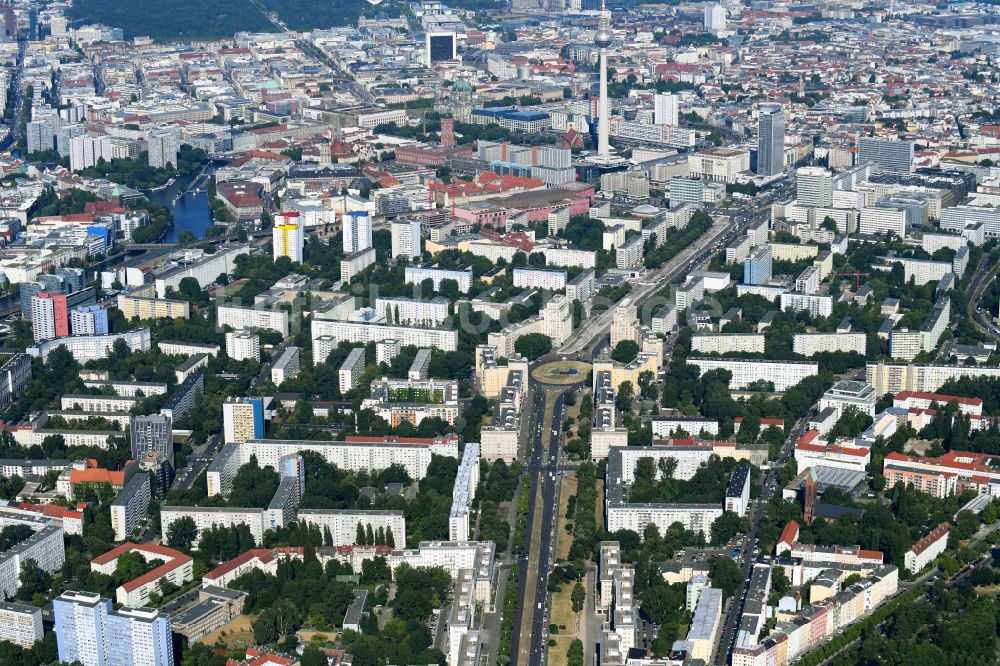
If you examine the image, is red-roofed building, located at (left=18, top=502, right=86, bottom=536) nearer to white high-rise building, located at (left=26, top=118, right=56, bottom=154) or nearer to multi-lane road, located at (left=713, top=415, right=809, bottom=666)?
multi-lane road, located at (left=713, top=415, right=809, bottom=666)

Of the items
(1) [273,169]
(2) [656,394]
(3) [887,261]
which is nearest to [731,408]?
(2) [656,394]

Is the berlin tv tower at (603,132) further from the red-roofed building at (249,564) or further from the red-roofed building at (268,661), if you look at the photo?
the red-roofed building at (268,661)

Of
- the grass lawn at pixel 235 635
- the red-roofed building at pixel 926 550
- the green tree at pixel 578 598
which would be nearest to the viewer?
the grass lawn at pixel 235 635

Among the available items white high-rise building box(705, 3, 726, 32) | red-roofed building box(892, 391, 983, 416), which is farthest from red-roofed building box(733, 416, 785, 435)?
white high-rise building box(705, 3, 726, 32)

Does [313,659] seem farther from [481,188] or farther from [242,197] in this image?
[481,188]

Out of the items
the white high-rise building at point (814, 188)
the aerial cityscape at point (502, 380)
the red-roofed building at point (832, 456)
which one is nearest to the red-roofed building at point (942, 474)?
the aerial cityscape at point (502, 380)

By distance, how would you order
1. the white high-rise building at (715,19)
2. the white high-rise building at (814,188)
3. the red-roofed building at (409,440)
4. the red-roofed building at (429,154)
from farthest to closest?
the white high-rise building at (715,19)
the red-roofed building at (429,154)
the white high-rise building at (814,188)
the red-roofed building at (409,440)

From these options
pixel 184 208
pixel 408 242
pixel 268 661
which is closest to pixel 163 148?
pixel 184 208
